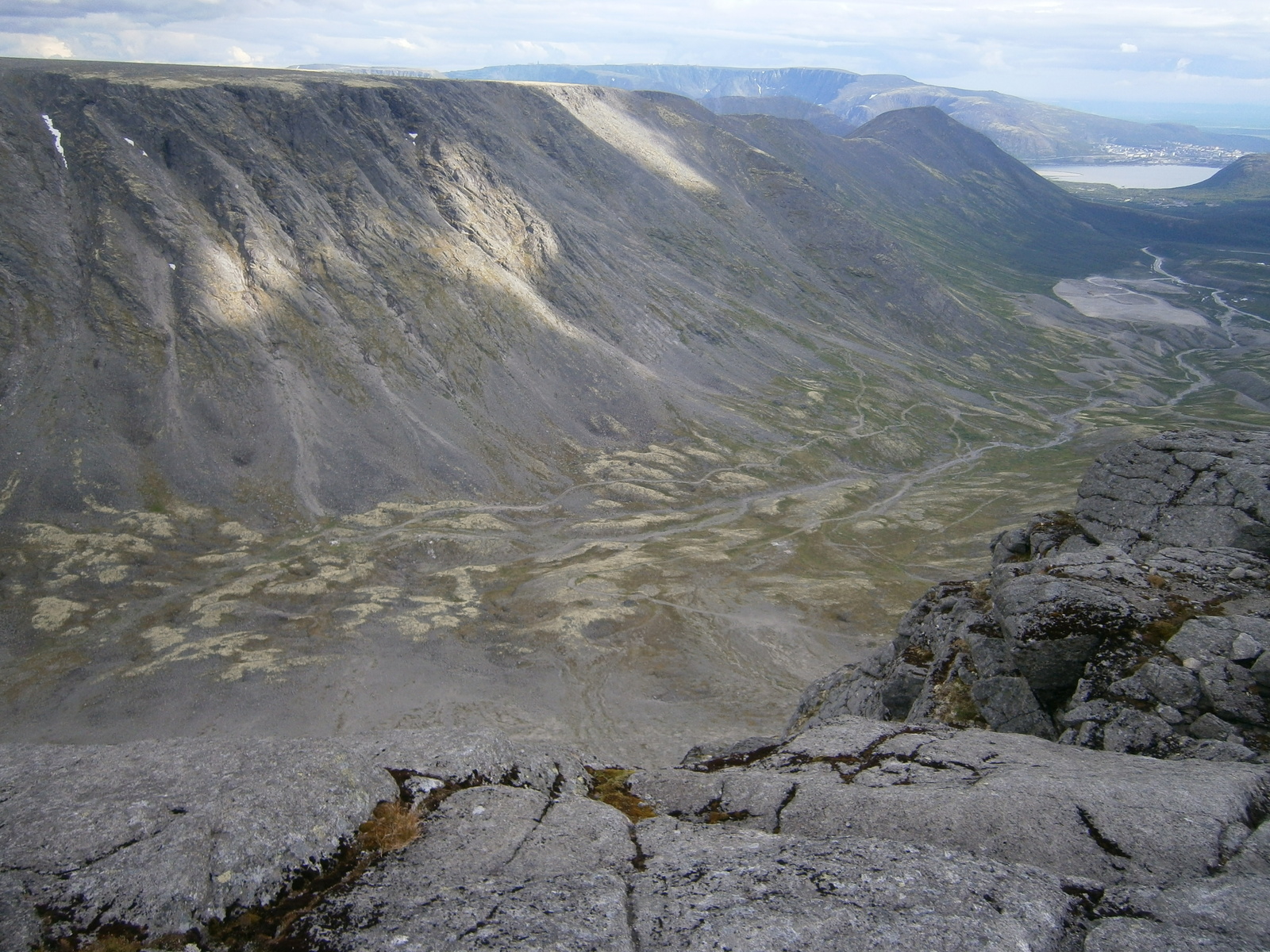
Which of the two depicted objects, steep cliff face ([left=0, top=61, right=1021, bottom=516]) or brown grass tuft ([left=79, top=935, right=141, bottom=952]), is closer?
brown grass tuft ([left=79, top=935, right=141, bottom=952])

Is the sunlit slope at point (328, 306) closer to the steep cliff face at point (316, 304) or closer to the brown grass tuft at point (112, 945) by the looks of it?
the steep cliff face at point (316, 304)

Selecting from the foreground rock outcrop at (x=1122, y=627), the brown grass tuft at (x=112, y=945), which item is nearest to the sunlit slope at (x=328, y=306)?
the foreground rock outcrop at (x=1122, y=627)

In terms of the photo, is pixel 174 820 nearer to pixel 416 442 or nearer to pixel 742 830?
pixel 742 830

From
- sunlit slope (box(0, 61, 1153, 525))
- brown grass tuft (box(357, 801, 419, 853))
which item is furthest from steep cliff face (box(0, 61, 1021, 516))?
brown grass tuft (box(357, 801, 419, 853))

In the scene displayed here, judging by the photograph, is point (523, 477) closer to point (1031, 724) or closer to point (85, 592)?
point (85, 592)

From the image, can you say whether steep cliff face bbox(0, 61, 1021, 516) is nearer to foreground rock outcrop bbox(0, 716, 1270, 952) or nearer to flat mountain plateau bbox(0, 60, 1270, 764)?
flat mountain plateau bbox(0, 60, 1270, 764)

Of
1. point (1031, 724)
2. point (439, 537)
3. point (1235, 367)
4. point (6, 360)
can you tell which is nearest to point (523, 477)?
point (439, 537)
